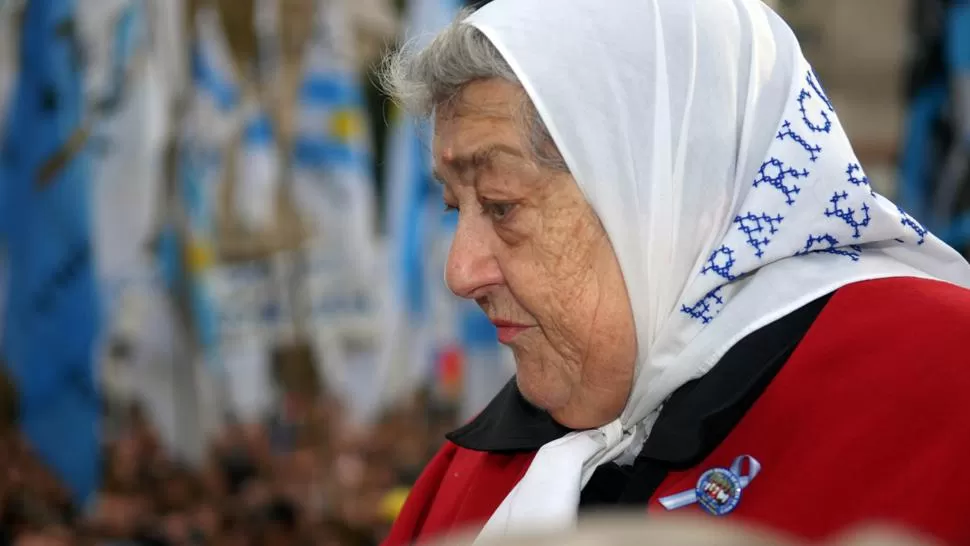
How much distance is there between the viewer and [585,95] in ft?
8.37

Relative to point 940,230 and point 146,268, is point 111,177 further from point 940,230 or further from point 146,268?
point 940,230

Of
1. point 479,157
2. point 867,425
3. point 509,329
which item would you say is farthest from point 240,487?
point 867,425

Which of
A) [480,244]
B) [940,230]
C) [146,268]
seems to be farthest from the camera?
[146,268]

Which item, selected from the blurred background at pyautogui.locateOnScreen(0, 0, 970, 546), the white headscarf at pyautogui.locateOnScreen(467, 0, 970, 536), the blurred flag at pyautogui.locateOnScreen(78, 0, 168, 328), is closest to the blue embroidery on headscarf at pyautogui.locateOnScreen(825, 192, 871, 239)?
the white headscarf at pyautogui.locateOnScreen(467, 0, 970, 536)

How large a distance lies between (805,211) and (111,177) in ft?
22.1

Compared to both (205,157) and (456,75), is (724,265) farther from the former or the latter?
(205,157)

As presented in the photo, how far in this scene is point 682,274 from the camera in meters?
2.48

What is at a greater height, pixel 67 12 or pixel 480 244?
pixel 67 12

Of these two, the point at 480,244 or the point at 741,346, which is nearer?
the point at 741,346

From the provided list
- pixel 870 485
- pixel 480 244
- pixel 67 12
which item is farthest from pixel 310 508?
pixel 870 485

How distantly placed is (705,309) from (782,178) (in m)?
0.28

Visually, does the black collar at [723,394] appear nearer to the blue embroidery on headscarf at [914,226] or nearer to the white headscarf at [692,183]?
the white headscarf at [692,183]

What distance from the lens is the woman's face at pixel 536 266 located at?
256 cm

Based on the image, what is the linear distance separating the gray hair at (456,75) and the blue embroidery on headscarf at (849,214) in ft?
1.69
